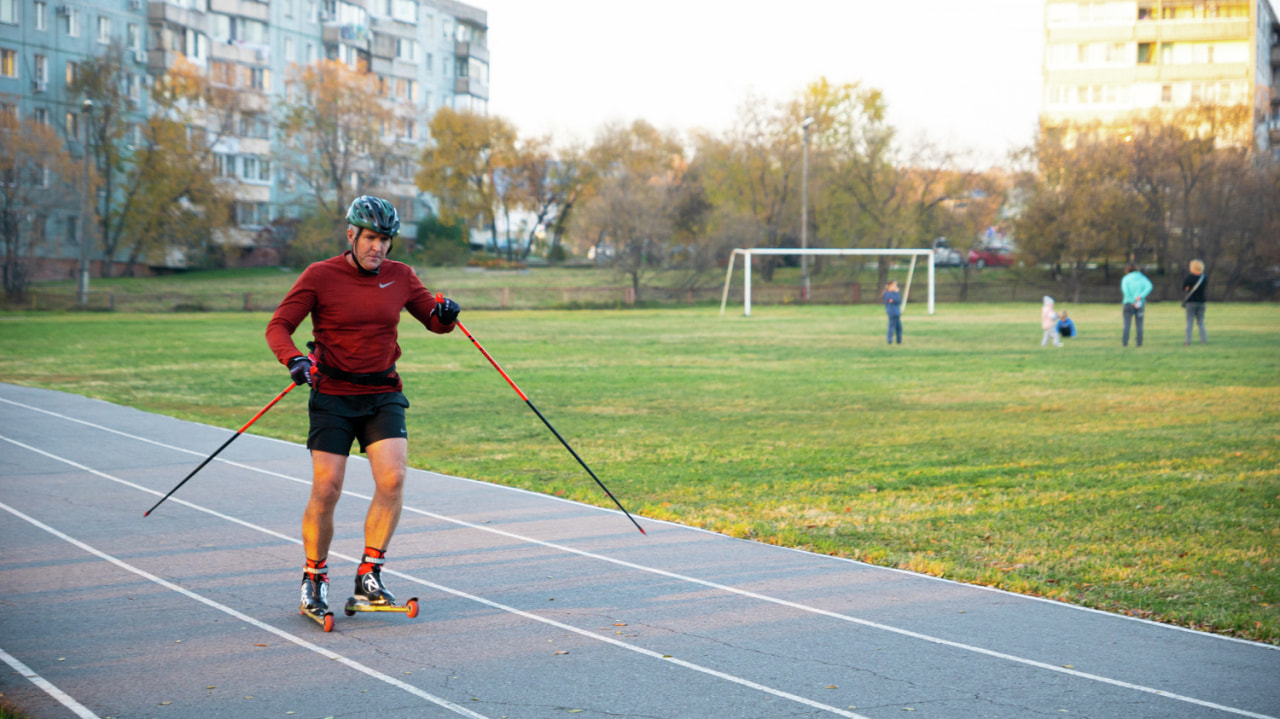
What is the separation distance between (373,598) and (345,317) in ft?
4.66

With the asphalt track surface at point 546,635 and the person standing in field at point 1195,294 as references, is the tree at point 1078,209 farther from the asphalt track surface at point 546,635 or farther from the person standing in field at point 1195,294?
the asphalt track surface at point 546,635

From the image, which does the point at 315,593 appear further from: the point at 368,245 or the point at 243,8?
the point at 243,8

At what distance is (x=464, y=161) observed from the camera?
76.1 meters

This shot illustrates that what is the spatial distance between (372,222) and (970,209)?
218 feet

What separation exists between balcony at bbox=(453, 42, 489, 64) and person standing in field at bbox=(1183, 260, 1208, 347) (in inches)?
2896

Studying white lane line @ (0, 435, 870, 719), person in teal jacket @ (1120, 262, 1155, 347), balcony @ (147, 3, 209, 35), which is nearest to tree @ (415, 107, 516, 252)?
balcony @ (147, 3, 209, 35)

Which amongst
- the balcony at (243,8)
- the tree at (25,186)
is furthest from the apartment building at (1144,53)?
the tree at (25,186)

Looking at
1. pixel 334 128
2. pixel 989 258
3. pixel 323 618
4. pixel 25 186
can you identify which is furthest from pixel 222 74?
pixel 323 618

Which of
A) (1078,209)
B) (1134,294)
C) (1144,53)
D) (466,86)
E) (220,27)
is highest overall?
(1144,53)

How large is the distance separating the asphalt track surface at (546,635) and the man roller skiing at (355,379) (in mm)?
370

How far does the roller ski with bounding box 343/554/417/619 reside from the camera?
559 cm

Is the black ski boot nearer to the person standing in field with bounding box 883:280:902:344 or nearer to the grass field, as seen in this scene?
the grass field

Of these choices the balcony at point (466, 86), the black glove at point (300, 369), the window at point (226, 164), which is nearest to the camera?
the black glove at point (300, 369)

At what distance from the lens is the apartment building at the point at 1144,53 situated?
288ft
